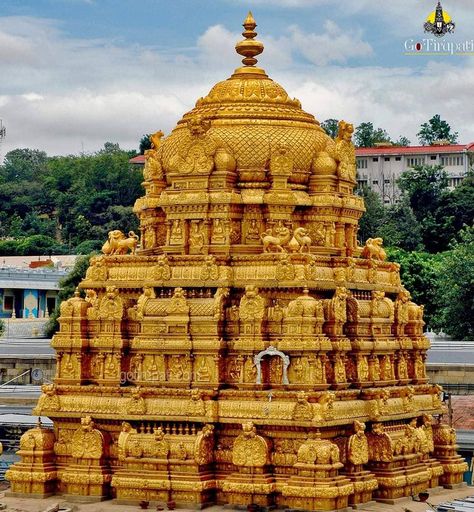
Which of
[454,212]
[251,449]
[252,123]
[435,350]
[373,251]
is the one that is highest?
[454,212]

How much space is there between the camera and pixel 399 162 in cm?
8719

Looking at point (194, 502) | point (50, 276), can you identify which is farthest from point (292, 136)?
point (50, 276)

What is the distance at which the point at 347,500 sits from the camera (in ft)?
85.1

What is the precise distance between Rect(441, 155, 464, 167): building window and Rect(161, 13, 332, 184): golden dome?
5862 centimetres

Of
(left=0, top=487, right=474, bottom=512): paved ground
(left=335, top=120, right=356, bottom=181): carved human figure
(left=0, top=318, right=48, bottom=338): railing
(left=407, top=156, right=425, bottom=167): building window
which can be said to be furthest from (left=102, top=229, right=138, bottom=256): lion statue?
(left=407, top=156, right=425, bottom=167): building window

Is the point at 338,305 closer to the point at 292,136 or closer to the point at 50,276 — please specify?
the point at 292,136

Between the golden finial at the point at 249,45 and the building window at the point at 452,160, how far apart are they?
58.6 metres

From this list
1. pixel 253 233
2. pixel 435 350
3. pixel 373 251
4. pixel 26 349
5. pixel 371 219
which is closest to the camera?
pixel 253 233

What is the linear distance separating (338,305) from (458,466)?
4162mm

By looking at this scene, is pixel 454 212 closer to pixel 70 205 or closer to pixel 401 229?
pixel 401 229

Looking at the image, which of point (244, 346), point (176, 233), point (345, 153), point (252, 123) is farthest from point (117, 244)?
point (345, 153)

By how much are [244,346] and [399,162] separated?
6155 cm

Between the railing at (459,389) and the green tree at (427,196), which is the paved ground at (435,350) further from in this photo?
the green tree at (427,196)

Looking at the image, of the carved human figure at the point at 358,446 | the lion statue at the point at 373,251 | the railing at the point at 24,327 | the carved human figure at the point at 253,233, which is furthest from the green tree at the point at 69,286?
the carved human figure at the point at 358,446
